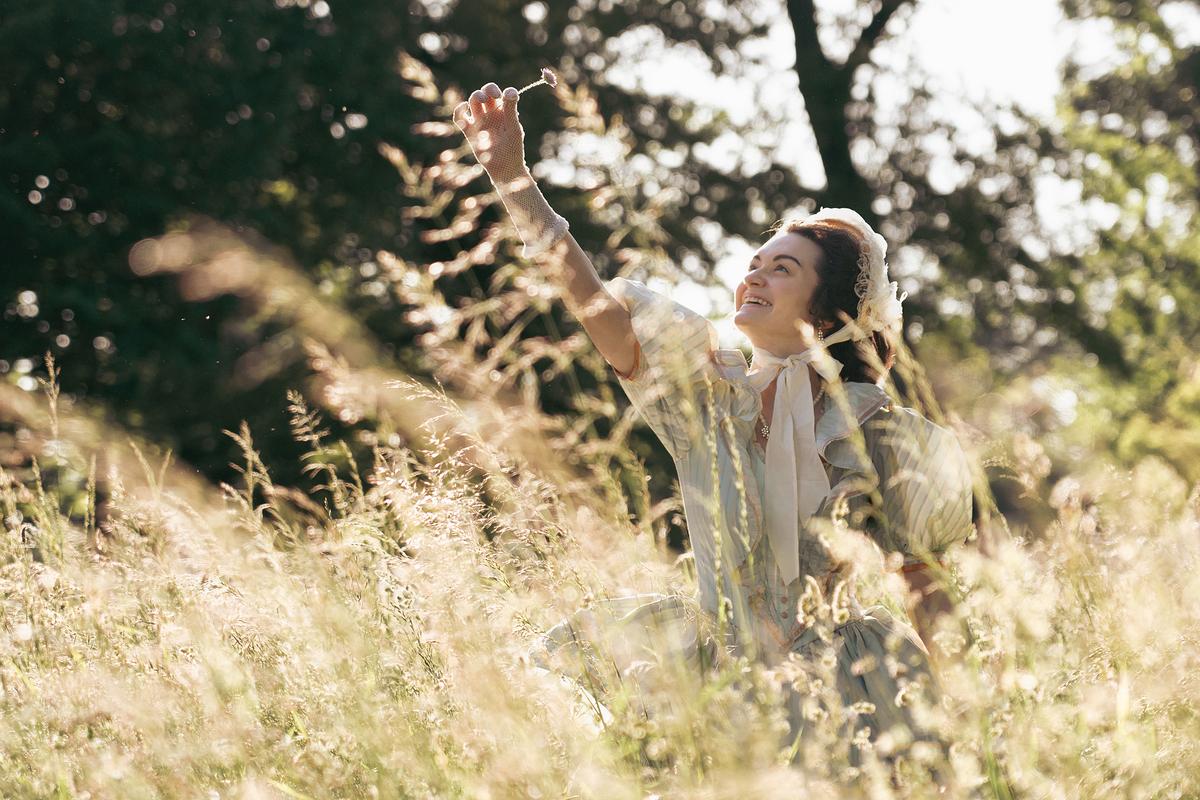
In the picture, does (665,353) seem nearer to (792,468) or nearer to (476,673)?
(792,468)

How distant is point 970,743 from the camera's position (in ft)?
4.91

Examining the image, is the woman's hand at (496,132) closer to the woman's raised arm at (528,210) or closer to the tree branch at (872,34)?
the woman's raised arm at (528,210)

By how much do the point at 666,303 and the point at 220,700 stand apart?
1.06m

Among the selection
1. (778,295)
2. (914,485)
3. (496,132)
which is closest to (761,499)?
(914,485)

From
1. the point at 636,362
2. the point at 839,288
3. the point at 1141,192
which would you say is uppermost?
the point at 839,288

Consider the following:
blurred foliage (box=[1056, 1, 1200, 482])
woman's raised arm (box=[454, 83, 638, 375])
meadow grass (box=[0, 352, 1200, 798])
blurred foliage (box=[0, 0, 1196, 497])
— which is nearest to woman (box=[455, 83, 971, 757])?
woman's raised arm (box=[454, 83, 638, 375])

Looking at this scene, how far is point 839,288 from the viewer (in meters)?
2.73

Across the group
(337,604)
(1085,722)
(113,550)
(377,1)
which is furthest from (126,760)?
(377,1)

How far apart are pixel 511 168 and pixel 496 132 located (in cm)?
7

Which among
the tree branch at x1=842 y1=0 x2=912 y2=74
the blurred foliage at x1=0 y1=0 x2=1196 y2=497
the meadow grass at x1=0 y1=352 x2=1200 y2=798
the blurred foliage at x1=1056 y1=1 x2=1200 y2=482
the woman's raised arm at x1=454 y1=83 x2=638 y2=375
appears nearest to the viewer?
the meadow grass at x1=0 y1=352 x2=1200 y2=798

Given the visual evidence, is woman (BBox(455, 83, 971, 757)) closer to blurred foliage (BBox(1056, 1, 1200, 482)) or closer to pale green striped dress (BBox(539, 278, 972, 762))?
pale green striped dress (BBox(539, 278, 972, 762))

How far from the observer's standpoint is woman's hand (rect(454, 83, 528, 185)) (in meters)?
2.24

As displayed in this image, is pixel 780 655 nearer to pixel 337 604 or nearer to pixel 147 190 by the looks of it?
pixel 337 604

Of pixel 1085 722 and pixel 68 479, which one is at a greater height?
pixel 1085 722
